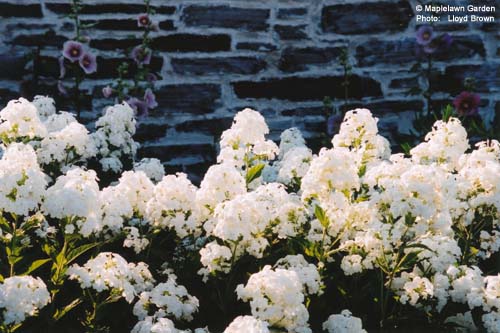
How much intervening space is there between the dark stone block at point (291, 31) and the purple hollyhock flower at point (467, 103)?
3.36 ft

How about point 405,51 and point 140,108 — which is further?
point 405,51

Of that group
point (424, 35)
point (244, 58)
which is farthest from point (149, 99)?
point (424, 35)

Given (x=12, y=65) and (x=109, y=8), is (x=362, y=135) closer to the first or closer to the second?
(x=109, y=8)

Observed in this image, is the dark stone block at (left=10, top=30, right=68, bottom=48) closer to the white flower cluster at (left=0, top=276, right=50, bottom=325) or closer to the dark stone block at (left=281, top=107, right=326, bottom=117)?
the dark stone block at (left=281, top=107, right=326, bottom=117)

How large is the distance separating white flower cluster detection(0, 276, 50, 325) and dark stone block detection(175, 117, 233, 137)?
248 centimetres

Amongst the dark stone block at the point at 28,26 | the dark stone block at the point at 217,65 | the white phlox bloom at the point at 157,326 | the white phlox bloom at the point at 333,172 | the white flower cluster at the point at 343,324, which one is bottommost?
the white flower cluster at the point at 343,324

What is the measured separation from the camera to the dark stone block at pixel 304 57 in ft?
15.5

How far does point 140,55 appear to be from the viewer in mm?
4461

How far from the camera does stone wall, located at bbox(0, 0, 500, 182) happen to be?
4480mm

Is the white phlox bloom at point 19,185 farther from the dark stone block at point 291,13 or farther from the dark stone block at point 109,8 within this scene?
the dark stone block at point 291,13

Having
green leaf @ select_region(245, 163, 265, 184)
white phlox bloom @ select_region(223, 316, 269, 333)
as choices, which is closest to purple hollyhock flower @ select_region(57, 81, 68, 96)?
green leaf @ select_region(245, 163, 265, 184)

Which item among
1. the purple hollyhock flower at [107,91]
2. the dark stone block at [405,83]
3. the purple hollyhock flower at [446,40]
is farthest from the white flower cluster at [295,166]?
the purple hollyhock flower at [446,40]

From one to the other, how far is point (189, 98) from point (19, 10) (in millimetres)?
1090

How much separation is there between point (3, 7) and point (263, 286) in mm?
2828
